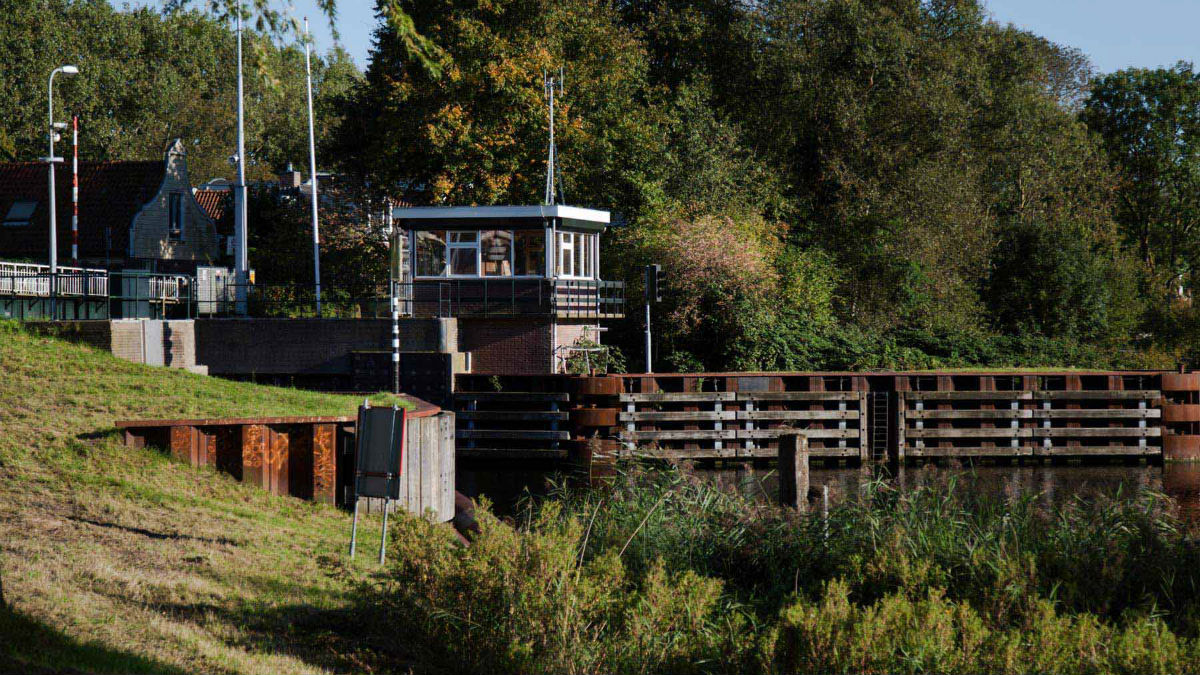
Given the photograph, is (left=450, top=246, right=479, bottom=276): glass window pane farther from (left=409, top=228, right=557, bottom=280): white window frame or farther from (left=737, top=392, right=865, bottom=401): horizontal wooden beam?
(left=737, top=392, right=865, bottom=401): horizontal wooden beam

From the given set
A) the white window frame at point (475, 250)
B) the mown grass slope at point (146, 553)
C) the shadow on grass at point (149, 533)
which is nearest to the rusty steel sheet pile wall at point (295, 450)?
the mown grass slope at point (146, 553)

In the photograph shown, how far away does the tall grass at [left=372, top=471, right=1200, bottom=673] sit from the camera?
22.2 feet

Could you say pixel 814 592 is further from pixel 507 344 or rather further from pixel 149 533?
pixel 507 344

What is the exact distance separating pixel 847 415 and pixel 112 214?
109ft

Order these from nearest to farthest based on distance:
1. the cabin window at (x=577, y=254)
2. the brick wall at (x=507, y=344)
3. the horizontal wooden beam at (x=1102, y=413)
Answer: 1. the horizontal wooden beam at (x=1102, y=413)
2. the brick wall at (x=507, y=344)
3. the cabin window at (x=577, y=254)

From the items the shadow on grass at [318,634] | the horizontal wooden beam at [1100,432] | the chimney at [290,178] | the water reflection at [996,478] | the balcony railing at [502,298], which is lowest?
the water reflection at [996,478]

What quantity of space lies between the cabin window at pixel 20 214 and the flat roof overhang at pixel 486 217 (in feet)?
78.6

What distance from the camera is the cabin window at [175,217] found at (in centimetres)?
4569

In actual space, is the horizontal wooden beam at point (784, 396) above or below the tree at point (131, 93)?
below

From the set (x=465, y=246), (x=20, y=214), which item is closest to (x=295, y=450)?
(x=465, y=246)

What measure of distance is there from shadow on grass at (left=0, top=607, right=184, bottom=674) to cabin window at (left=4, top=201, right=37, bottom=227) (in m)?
41.7

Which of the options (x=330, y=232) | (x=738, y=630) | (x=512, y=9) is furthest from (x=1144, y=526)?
(x=330, y=232)

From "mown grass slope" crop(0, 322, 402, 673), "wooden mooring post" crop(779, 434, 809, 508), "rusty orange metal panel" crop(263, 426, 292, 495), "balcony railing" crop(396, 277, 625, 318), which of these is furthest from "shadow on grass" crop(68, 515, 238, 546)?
"balcony railing" crop(396, 277, 625, 318)

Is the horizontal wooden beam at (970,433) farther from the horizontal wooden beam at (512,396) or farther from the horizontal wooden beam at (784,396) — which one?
the horizontal wooden beam at (512,396)
